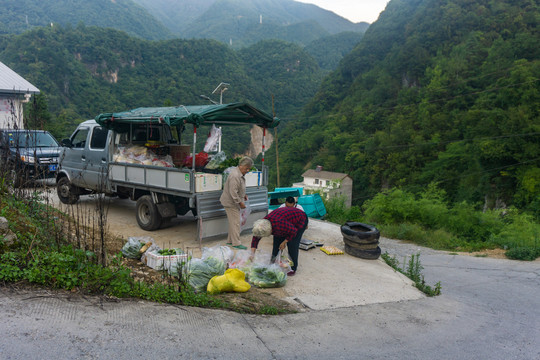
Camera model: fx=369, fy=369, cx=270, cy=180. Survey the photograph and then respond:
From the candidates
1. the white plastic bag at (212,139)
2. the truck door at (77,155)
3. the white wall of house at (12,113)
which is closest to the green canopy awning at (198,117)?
the white plastic bag at (212,139)

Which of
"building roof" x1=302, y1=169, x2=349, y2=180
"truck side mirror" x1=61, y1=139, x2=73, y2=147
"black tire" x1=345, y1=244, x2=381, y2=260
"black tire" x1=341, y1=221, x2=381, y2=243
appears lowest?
"building roof" x1=302, y1=169, x2=349, y2=180

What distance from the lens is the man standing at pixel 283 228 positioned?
18.4 ft

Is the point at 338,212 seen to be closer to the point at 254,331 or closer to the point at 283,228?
the point at 283,228

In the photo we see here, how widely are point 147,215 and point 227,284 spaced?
162 inches

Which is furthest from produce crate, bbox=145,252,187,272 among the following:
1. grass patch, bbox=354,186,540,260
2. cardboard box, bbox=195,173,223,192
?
grass patch, bbox=354,186,540,260

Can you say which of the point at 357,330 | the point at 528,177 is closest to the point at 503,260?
the point at 357,330

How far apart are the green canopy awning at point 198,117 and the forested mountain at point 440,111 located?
15.6 metres

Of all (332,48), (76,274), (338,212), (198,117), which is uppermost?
(332,48)

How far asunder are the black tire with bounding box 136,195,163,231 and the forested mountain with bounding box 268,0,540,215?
17.1m

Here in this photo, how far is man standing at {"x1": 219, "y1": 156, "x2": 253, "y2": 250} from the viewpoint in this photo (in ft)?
22.4

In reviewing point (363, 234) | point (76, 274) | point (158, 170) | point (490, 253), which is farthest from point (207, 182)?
point (490, 253)

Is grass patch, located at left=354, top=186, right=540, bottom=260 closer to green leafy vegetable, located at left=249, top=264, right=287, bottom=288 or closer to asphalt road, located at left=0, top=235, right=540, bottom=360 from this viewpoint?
asphalt road, located at left=0, top=235, right=540, bottom=360

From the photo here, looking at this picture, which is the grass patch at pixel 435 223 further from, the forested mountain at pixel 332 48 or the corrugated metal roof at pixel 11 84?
the forested mountain at pixel 332 48

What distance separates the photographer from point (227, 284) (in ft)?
15.9
